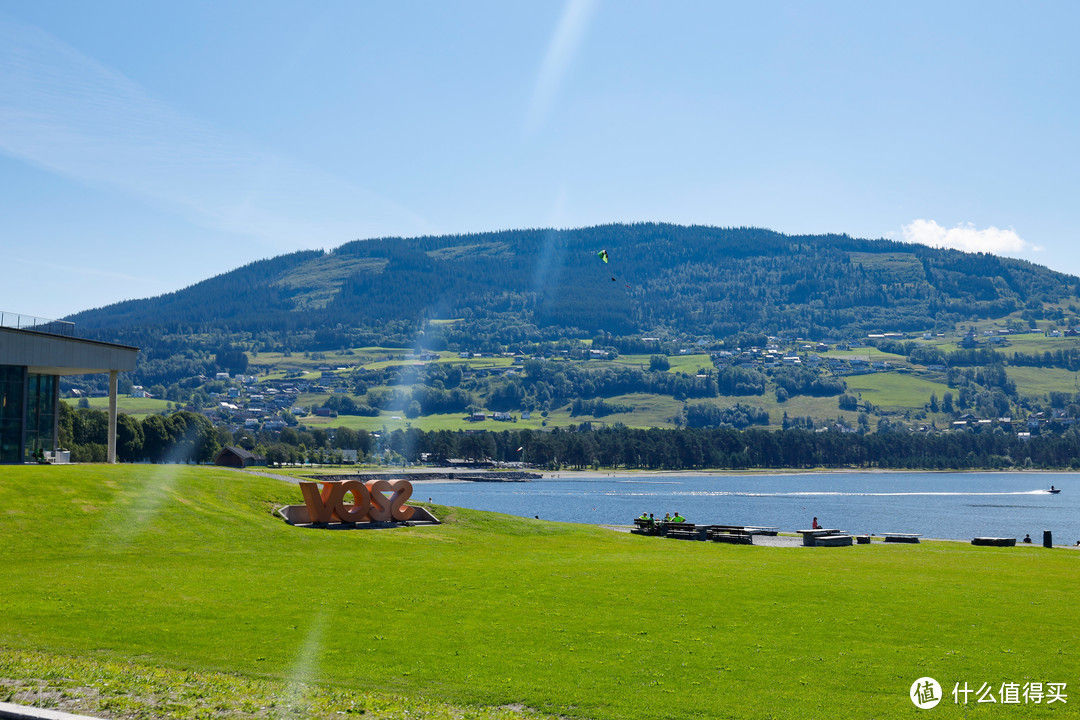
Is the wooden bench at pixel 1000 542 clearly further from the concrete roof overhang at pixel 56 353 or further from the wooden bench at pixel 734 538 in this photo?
the concrete roof overhang at pixel 56 353

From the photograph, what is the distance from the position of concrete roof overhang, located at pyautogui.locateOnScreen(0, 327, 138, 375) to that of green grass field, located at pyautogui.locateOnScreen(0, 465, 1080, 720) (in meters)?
11.1

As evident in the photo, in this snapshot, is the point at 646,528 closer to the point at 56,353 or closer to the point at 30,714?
the point at 56,353

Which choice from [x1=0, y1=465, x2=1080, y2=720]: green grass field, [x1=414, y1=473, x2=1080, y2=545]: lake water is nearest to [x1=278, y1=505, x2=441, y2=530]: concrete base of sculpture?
[x1=0, y1=465, x2=1080, y2=720]: green grass field

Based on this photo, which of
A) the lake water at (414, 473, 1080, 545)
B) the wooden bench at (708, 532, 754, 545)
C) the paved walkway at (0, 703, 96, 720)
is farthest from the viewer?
the lake water at (414, 473, 1080, 545)

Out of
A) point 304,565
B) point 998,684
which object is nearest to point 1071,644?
point 998,684

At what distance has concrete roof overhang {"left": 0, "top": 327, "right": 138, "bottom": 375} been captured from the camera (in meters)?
52.4

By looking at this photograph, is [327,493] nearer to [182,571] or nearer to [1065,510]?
[182,571]

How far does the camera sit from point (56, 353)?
2153 inches

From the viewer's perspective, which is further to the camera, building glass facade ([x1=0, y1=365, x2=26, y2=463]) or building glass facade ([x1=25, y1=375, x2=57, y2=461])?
building glass facade ([x1=25, y1=375, x2=57, y2=461])

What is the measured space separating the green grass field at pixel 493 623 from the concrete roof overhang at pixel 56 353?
11105 mm

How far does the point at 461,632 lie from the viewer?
2281 cm

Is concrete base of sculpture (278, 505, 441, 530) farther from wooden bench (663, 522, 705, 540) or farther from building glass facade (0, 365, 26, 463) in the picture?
building glass facade (0, 365, 26, 463)

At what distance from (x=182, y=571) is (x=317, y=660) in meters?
14.7

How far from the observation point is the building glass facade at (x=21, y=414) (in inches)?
2098
